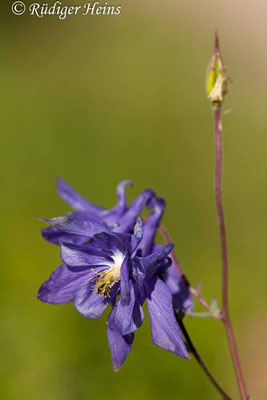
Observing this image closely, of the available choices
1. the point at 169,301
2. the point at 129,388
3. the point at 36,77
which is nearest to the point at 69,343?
the point at 129,388

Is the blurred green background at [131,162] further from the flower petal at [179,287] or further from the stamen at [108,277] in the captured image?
the stamen at [108,277]

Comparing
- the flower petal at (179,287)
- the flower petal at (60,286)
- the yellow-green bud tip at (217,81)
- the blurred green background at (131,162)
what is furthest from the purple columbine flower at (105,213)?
the blurred green background at (131,162)

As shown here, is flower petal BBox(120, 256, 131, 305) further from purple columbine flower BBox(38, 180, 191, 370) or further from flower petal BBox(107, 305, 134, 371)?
flower petal BBox(107, 305, 134, 371)

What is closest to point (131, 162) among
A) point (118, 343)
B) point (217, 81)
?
point (217, 81)

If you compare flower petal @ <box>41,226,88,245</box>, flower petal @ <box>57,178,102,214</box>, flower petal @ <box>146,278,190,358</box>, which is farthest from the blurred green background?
flower petal @ <box>146,278,190,358</box>

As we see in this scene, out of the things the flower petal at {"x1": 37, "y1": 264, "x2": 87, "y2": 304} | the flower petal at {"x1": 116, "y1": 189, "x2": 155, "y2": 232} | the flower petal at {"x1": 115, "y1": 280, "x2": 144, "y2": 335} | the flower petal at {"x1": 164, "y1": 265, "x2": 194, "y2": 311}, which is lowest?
the flower petal at {"x1": 164, "y1": 265, "x2": 194, "y2": 311}

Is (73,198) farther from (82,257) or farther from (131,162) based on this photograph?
(131,162)

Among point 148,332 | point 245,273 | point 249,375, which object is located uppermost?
point 148,332

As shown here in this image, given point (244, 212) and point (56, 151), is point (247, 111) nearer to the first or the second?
point (244, 212)
